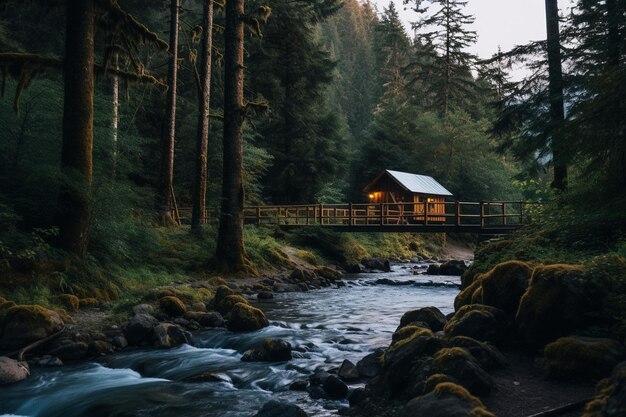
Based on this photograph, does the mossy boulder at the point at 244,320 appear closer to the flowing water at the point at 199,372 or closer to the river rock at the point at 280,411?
the flowing water at the point at 199,372

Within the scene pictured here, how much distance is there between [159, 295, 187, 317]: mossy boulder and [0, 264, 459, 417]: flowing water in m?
1.15

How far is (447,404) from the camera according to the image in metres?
4.50

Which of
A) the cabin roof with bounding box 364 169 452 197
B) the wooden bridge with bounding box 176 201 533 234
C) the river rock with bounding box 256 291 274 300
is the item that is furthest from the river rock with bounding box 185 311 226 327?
the cabin roof with bounding box 364 169 452 197

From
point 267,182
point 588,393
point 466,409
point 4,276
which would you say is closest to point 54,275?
point 4,276

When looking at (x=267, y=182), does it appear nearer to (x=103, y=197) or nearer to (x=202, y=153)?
(x=202, y=153)

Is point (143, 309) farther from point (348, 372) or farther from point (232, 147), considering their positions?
point (232, 147)

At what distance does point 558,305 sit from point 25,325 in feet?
25.4

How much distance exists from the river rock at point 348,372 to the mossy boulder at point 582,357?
2.41m

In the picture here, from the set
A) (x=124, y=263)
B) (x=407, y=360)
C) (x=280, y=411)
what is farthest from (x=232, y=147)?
(x=280, y=411)

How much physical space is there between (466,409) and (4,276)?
360 inches

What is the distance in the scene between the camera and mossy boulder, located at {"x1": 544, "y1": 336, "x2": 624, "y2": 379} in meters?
5.05

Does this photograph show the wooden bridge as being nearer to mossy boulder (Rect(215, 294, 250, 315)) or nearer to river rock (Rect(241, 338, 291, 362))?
mossy boulder (Rect(215, 294, 250, 315))

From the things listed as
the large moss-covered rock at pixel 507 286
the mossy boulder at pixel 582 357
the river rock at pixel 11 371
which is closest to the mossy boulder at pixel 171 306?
the river rock at pixel 11 371

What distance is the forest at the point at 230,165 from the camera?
345 inches
